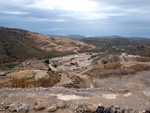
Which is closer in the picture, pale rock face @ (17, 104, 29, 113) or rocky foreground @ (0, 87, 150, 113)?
pale rock face @ (17, 104, 29, 113)

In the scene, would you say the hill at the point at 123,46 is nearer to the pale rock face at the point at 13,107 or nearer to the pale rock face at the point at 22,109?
the pale rock face at the point at 22,109

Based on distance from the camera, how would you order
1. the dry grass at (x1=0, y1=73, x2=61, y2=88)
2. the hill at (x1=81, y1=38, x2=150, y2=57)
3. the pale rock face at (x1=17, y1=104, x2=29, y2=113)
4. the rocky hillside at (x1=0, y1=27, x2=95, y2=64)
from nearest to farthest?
1. the pale rock face at (x1=17, y1=104, x2=29, y2=113)
2. the dry grass at (x1=0, y1=73, x2=61, y2=88)
3. the rocky hillside at (x1=0, y1=27, x2=95, y2=64)
4. the hill at (x1=81, y1=38, x2=150, y2=57)

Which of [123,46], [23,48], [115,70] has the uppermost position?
[123,46]

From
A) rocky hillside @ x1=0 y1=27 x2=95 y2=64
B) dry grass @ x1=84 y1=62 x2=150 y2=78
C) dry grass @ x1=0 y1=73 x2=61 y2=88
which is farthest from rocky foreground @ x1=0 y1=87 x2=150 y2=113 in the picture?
rocky hillside @ x1=0 y1=27 x2=95 y2=64

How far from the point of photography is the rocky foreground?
310 inches

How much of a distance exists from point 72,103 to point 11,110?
3.76 m

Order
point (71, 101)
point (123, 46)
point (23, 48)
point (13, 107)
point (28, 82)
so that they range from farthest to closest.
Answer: point (123, 46) < point (23, 48) < point (28, 82) < point (71, 101) < point (13, 107)

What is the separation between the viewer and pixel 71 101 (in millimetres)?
9062

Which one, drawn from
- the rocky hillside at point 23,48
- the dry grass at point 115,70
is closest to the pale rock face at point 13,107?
the dry grass at point 115,70

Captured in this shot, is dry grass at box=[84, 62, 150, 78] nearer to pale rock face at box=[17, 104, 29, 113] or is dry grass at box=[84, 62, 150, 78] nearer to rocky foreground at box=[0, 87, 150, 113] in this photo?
rocky foreground at box=[0, 87, 150, 113]

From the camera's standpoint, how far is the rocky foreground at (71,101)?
788cm

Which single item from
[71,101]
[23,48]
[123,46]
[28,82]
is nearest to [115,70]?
[28,82]

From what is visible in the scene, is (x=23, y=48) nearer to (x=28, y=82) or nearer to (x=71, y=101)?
(x=28, y=82)

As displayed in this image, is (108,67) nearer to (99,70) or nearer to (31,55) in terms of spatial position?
(99,70)
